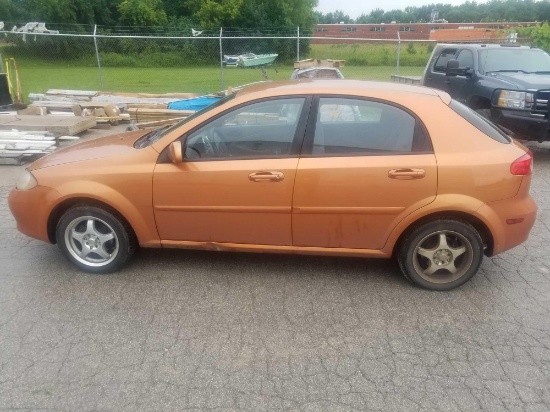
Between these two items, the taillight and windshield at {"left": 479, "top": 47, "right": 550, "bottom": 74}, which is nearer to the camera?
Answer: the taillight

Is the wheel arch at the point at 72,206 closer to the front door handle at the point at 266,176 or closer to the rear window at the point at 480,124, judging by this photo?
the front door handle at the point at 266,176

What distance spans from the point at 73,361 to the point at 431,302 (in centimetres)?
260

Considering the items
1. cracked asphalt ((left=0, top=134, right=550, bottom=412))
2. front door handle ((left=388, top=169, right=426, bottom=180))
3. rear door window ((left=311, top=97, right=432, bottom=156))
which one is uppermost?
rear door window ((left=311, top=97, right=432, bottom=156))

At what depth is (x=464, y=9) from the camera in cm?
7475

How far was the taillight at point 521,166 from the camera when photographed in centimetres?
355

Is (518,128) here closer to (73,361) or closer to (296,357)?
(296,357)

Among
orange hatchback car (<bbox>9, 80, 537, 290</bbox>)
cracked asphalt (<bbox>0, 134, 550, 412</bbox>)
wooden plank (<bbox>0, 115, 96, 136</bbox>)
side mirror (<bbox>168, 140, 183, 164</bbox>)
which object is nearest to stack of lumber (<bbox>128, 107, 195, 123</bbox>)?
wooden plank (<bbox>0, 115, 96, 136</bbox>)

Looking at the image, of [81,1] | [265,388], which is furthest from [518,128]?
[81,1]

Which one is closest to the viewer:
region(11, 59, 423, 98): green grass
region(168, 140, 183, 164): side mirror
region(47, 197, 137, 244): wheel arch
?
region(168, 140, 183, 164): side mirror

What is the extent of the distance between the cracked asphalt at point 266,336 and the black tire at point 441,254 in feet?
0.40

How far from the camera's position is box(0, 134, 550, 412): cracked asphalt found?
2680 millimetres

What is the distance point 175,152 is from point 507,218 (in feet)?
8.58

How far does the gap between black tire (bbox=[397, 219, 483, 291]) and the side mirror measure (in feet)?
6.24

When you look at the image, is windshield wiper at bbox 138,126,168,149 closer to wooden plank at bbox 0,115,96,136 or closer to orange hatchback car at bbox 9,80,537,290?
orange hatchback car at bbox 9,80,537,290
